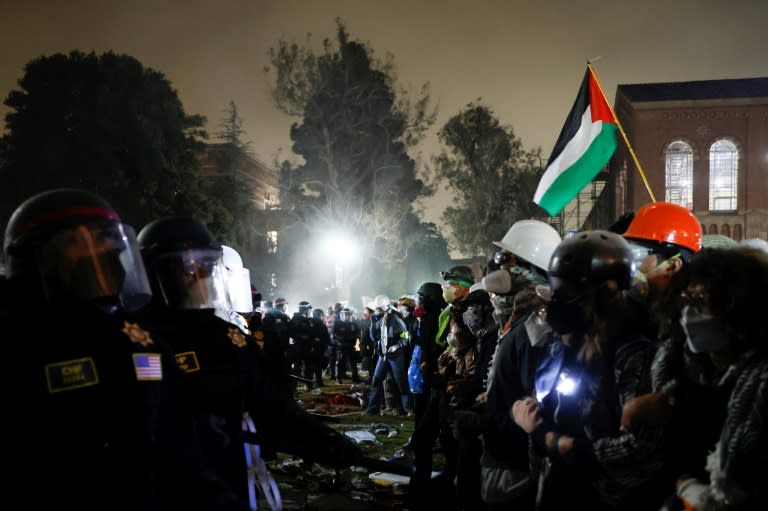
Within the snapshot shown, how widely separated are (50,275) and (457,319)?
5.26m

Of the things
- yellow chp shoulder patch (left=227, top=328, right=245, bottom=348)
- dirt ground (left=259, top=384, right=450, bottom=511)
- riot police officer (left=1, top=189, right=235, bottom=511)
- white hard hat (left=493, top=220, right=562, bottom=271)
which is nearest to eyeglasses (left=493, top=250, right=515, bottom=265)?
white hard hat (left=493, top=220, right=562, bottom=271)

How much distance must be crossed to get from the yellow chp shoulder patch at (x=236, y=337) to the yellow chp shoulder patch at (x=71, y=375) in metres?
1.15

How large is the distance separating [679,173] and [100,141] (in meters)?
30.3

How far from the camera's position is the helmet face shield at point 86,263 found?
2.10 meters

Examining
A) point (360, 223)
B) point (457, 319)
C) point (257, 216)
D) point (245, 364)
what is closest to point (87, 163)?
point (257, 216)

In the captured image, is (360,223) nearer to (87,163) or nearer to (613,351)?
(87,163)

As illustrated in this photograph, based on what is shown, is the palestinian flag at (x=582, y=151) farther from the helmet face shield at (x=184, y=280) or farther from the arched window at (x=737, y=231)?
the arched window at (x=737, y=231)

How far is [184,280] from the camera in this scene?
125 inches

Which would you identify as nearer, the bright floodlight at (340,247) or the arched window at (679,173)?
the arched window at (679,173)

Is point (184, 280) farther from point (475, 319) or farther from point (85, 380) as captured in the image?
point (475, 319)

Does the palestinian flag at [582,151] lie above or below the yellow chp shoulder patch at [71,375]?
above

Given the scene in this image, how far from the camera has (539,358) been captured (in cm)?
377

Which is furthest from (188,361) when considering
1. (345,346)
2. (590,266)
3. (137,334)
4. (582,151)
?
(345,346)

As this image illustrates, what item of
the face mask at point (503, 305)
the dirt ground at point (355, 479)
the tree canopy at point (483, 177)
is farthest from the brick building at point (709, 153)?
the face mask at point (503, 305)
